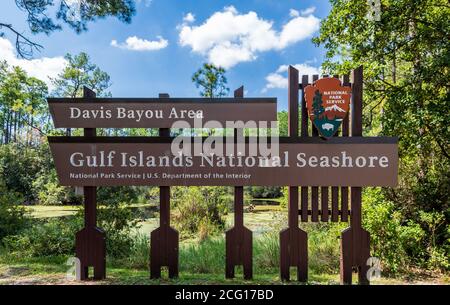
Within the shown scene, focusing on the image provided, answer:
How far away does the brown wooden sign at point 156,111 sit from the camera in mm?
4746

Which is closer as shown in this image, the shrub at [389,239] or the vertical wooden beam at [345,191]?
the vertical wooden beam at [345,191]

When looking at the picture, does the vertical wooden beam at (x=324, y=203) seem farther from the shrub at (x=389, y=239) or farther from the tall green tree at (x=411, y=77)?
the tall green tree at (x=411, y=77)

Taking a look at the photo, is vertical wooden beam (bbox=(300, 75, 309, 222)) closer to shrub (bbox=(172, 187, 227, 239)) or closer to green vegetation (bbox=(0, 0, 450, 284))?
green vegetation (bbox=(0, 0, 450, 284))

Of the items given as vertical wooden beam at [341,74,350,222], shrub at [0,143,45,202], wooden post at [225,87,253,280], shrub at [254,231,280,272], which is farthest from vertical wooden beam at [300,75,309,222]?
shrub at [0,143,45,202]

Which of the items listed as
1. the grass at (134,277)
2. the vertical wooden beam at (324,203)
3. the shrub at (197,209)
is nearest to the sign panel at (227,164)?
the vertical wooden beam at (324,203)

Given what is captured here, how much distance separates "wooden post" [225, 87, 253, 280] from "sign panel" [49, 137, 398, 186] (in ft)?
0.94

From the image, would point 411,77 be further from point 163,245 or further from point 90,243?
point 90,243

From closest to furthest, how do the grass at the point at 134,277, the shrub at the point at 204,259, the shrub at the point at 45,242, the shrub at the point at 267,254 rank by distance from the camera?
the grass at the point at 134,277 < the shrub at the point at 204,259 < the shrub at the point at 267,254 < the shrub at the point at 45,242

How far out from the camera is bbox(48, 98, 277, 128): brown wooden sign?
4.75 metres

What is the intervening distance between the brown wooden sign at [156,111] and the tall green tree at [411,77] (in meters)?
2.99

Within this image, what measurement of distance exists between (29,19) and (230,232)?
19.3 ft

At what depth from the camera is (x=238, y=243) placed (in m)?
4.71

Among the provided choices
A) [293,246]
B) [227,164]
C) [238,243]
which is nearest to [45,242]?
[238,243]

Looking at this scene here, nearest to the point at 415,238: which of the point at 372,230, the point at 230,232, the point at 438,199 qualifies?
the point at 372,230
